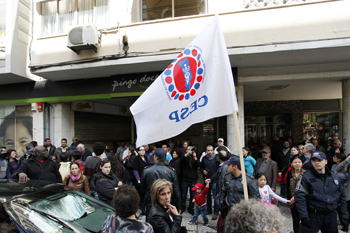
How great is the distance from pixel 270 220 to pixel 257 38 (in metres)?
6.56

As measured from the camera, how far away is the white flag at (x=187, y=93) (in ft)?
9.18

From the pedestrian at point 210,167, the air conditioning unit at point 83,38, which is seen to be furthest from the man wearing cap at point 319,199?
the air conditioning unit at point 83,38

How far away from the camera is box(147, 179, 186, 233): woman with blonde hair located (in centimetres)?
230

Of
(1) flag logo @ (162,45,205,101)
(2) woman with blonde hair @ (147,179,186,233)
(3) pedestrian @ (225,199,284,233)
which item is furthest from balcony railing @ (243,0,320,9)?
(3) pedestrian @ (225,199,284,233)

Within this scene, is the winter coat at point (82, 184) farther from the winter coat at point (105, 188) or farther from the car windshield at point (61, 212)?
the car windshield at point (61, 212)

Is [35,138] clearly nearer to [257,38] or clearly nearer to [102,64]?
[102,64]

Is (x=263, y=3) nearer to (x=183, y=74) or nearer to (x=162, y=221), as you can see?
(x=183, y=74)

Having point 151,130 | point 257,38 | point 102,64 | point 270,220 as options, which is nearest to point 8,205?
point 151,130

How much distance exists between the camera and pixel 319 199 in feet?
10.4

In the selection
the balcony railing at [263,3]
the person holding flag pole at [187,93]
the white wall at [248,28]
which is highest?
A: the balcony railing at [263,3]

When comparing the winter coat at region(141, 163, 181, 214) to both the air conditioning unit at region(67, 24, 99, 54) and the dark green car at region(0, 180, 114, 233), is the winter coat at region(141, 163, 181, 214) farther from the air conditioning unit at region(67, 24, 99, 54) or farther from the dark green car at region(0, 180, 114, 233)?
the air conditioning unit at region(67, 24, 99, 54)

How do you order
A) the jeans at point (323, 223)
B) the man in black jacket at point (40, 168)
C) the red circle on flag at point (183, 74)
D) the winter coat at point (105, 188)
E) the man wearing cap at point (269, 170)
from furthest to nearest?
the man wearing cap at point (269, 170)
the man in black jacket at point (40, 168)
the winter coat at point (105, 188)
the jeans at point (323, 223)
the red circle on flag at point (183, 74)

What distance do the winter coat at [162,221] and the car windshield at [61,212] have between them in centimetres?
100

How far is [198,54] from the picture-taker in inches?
117
